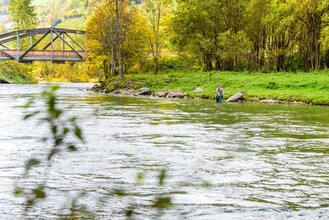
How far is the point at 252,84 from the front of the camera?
39.8m

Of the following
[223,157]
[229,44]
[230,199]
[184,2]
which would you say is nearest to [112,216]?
[230,199]

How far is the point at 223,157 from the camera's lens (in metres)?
11.8

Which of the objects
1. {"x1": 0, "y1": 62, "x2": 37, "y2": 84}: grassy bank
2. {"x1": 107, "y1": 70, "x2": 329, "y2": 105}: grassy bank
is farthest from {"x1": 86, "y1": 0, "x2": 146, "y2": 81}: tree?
{"x1": 0, "y1": 62, "x2": 37, "y2": 84}: grassy bank

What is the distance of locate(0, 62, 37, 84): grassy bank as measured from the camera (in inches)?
3105

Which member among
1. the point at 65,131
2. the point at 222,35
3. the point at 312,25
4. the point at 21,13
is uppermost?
the point at 21,13

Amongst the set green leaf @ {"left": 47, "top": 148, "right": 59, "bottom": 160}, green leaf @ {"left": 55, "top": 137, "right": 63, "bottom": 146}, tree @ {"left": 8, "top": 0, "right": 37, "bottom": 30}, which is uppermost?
tree @ {"left": 8, "top": 0, "right": 37, "bottom": 30}

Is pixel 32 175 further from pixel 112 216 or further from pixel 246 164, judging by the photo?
pixel 246 164

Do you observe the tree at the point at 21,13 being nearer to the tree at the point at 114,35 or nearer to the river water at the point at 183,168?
the tree at the point at 114,35

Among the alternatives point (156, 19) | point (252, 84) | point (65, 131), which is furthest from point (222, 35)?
point (65, 131)

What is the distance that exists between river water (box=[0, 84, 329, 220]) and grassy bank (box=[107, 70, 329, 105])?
1541 cm

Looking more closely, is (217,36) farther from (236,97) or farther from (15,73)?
(15,73)

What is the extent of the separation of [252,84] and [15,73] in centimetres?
5155

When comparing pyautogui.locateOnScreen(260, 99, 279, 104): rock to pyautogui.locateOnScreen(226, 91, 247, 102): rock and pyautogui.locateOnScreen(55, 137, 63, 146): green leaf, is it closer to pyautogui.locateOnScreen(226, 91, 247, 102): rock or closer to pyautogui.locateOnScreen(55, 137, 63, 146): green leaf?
pyautogui.locateOnScreen(226, 91, 247, 102): rock

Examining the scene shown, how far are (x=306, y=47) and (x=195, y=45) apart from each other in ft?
35.6
